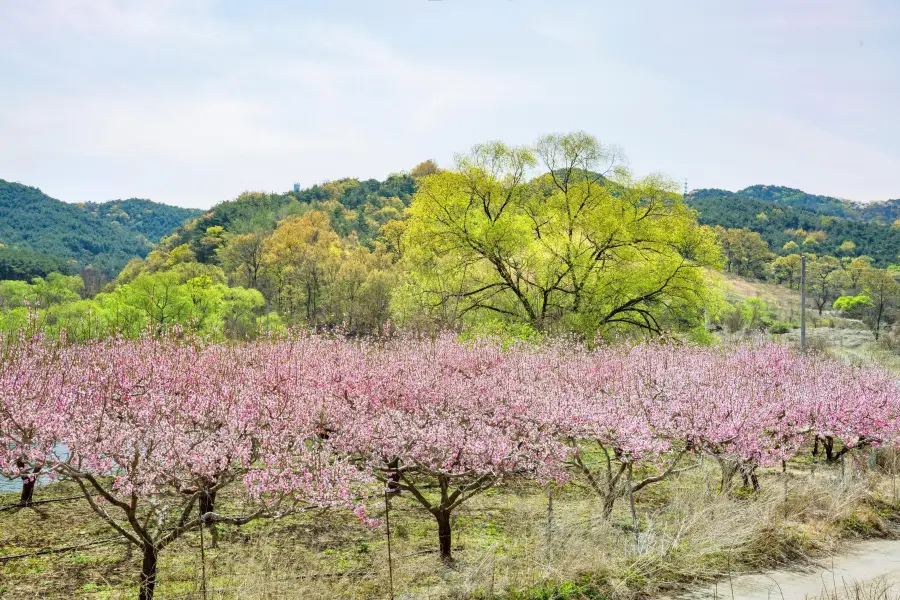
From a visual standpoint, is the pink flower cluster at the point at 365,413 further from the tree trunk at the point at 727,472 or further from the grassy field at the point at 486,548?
the grassy field at the point at 486,548

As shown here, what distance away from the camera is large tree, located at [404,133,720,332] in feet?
93.6

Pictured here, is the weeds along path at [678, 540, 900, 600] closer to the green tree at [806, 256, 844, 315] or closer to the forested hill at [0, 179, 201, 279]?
the green tree at [806, 256, 844, 315]

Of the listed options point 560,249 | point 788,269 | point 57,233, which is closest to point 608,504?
point 560,249

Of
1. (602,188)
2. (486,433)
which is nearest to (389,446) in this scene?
(486,433)

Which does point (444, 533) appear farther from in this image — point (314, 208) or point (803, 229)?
point (803, 229)

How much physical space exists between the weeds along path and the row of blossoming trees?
1921 mm

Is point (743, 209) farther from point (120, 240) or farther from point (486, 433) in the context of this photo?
point (120, 240)

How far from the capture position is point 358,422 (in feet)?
32.5

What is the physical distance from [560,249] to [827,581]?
20095 millimetres

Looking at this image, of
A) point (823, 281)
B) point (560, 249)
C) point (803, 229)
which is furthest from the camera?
point (803, 229)

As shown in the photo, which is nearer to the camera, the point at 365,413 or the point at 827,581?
the point at 827,581

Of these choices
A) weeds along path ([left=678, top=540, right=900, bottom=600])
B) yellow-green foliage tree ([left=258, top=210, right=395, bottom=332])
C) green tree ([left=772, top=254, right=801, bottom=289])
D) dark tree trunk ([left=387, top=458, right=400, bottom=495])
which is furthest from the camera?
green tree ([left=772, top=254, right=801, bottom=289])

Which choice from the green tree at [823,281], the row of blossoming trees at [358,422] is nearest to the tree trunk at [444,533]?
the row of blossoming trees at [358,422]

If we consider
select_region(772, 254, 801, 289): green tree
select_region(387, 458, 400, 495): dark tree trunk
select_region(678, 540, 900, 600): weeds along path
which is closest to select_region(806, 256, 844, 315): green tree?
select_region(772, 254, 801, 289): green tree
